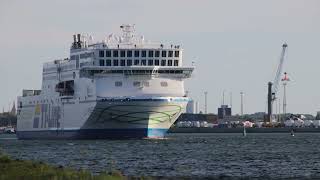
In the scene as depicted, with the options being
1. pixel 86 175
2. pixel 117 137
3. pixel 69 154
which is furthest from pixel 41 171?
pixel 117 137

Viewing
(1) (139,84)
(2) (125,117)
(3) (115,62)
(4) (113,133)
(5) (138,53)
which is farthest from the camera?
(3) (115,62)

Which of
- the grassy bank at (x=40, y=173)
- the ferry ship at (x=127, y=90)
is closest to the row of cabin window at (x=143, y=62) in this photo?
the ferry ship at (x=127, y=90)

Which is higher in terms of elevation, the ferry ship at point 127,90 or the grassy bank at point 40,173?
the ferry ship at point 127,90

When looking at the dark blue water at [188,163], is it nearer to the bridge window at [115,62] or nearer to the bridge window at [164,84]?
the bridge window at [164,84]

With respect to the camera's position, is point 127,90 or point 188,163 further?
point 127,90

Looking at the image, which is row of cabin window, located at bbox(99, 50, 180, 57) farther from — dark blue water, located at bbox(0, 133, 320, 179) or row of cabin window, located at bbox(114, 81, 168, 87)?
dark blue water, located at bbox(0, 133, 320, 179)

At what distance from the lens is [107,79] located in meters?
130

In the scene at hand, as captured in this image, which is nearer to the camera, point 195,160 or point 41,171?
point 41,171

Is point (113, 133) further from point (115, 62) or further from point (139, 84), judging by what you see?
point (115, 62)

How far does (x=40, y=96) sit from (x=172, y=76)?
35168 millimetres

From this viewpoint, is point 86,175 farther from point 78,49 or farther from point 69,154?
point 78,49

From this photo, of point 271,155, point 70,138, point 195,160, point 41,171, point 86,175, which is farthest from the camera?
point 70,138

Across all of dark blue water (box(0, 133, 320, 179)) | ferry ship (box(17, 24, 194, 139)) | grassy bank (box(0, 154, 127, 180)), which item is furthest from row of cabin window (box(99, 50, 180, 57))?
grassy bank (box(0, 154, 127, 180))

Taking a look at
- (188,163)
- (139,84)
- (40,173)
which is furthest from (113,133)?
(40,173)
